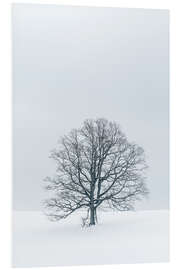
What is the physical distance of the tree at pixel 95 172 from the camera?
4.11m

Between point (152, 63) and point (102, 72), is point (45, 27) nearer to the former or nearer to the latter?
point (102, 72)

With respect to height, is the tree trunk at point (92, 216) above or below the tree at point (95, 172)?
below

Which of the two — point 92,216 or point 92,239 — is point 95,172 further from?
point 92,239

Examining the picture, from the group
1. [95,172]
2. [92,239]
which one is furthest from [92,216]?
[95,172]

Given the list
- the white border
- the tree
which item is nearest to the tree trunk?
the tree

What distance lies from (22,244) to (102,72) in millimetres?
1147

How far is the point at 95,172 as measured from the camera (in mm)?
4164

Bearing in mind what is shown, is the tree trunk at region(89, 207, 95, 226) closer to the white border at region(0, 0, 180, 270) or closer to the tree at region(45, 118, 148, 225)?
the tree at region(45, 118, 148, 225)

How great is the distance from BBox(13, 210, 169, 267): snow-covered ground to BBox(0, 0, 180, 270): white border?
0.05 metres
